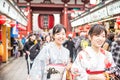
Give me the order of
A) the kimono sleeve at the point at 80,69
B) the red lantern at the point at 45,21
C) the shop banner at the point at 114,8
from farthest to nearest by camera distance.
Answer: the red lantern at the point at 45,21 → the shop banner at the point at 114,8 → the kimono sleeve at the point at 80,69

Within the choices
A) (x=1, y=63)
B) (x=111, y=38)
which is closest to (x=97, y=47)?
(x=111, y=38)

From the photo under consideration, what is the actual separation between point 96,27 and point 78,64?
528mm

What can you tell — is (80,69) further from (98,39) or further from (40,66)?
(40,66)

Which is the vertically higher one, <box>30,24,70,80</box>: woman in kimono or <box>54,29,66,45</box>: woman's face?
<box>54,29,66,45</box>: woman's face

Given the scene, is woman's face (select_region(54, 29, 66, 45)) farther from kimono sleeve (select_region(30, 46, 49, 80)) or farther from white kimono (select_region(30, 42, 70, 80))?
kimono sleeve (select_region(30, 46, 49, 80))

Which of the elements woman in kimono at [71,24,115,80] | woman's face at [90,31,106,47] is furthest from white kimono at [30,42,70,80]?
woman's face at [90,31,106,47]

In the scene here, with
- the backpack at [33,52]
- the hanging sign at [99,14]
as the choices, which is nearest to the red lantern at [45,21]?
the hanging sign at [99,14]

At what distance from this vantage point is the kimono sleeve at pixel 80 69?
12.9 feet

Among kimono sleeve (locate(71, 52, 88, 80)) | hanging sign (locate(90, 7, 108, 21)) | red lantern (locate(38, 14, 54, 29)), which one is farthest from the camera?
red lantern (locate(38, 14, 54, 29))

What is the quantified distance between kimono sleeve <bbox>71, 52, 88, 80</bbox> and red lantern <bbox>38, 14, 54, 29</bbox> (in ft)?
149

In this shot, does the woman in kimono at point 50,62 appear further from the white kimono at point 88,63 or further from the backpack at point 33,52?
the backpack at point 33,52

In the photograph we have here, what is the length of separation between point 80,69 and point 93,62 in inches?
7.5

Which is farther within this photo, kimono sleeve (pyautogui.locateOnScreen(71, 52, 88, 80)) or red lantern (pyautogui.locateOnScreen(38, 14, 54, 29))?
red lantern (pyautogui.locateOnScreen(38, 14, 54, 29))

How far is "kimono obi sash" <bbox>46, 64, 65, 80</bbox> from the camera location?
4512 mm
